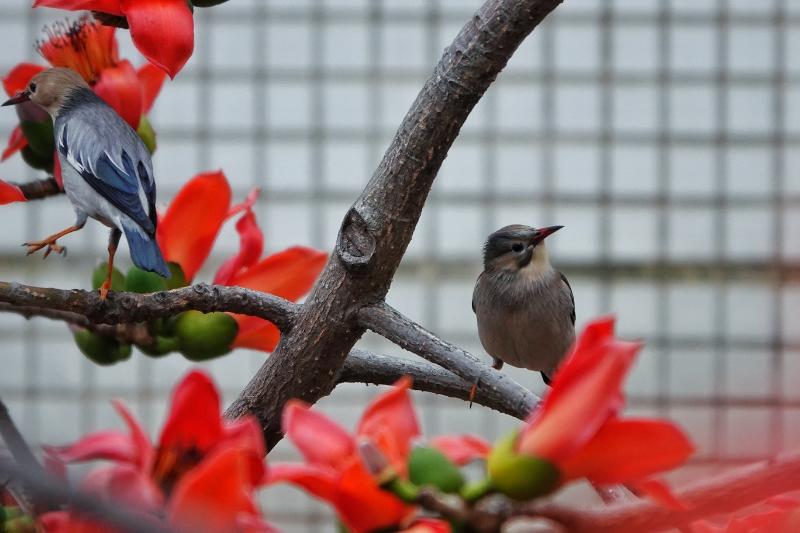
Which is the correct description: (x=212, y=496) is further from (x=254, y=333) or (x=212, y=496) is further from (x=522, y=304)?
(x=522, y=304)

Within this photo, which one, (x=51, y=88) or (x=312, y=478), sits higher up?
(x=51, y=88)

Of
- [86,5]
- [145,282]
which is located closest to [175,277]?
[145,282]

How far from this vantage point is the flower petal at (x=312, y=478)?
12 centimetres

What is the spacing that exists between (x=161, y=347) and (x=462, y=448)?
0.20m

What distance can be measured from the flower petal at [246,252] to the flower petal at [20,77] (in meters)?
0.10

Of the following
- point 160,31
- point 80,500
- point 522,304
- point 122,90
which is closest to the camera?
point 80,500

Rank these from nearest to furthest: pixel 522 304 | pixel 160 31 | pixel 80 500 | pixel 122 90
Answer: pixel 80 500 → pixel 160 31 → pixel 122 90 → pixel 522 304

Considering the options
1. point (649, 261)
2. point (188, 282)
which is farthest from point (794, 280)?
point (188, 282)

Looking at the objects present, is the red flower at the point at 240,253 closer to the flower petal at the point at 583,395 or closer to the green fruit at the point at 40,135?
the green fruit at the point at 40,135

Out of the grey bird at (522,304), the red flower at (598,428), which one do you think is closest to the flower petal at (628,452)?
the red flower at (598,428)

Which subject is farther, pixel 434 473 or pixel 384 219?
pixel 384 219

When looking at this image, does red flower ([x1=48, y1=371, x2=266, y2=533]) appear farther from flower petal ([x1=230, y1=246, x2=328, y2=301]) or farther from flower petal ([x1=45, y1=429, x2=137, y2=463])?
flower petal ([x1=230, y1=246, x2=328, y2=301])

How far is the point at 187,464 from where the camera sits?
14 cm

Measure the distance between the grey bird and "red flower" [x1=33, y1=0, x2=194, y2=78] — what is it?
539mm
